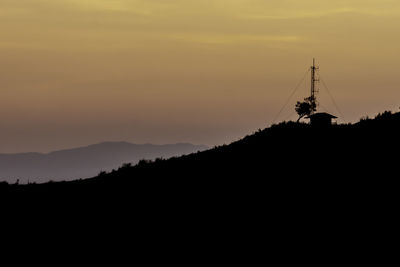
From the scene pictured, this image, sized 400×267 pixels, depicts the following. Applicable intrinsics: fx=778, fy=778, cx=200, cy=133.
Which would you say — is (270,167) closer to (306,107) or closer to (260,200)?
(260,200)

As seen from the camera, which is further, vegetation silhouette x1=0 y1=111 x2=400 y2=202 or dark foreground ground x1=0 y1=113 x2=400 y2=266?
vegetation silhouette x1=0 y1=111 x2=400 y2=202

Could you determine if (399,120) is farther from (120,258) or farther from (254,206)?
(120,258)

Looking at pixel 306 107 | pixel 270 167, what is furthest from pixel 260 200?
pixel 306 107

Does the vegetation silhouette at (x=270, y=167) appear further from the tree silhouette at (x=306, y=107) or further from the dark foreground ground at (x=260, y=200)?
the tree silhouette at (x=306, y=107)

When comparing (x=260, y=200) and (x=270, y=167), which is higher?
(x=270, y=167)

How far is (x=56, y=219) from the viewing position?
Answer: 149ft

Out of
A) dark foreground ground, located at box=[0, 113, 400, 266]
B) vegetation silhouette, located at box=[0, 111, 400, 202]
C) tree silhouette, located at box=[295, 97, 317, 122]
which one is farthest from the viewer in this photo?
tree silhouette, located at box=[295, 97, 317, 122]

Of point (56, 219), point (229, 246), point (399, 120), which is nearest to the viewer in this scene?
point (229, 246)

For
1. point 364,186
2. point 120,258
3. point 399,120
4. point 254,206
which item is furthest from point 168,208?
point 399,120

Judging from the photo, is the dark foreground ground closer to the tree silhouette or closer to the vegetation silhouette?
the vegetation silhouette

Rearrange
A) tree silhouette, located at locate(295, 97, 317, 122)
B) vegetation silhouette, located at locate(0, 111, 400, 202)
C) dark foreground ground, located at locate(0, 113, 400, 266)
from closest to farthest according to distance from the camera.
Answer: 1. dark foreground ground, located at locate(0, 113, 400, 266)
2. vegetation silhouette, located at locate(0, 111, 400, 202)
3. tree silhouette, located at locate(295, 97, 317, 122)

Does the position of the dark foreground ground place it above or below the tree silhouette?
below

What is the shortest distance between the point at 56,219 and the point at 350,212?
17.3 m

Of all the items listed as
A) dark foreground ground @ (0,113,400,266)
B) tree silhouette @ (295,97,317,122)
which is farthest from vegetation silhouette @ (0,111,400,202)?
tree silhouette @ (295,97,317,122)
